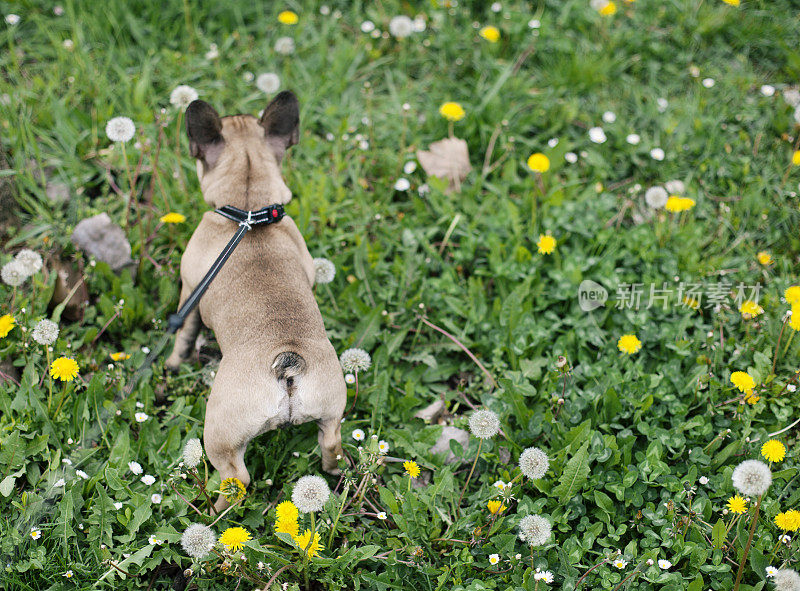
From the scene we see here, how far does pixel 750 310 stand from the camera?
4.08 m

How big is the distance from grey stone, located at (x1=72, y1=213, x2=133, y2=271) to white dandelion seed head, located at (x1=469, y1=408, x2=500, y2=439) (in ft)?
8.41

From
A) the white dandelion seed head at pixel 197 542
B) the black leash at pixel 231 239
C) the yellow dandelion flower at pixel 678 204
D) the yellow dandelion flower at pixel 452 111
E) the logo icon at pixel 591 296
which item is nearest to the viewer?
the white dandelion seed head at pixel 197 542

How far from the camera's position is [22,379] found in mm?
3674

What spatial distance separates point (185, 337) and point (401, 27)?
136 inches

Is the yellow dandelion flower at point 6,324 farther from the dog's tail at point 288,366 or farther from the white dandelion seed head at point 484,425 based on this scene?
the white dandelion seed head at point 484,425

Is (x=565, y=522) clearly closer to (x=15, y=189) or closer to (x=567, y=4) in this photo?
(x=15, y=189)

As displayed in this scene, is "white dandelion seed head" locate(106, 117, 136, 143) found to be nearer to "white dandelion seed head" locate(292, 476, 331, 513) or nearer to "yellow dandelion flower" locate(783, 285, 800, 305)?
"white dandelion seed head" locate(292, 476, 331, 513)

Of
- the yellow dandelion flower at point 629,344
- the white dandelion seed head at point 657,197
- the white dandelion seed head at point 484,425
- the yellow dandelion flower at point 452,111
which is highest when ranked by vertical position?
the yellow dandelion flower at point 452,111

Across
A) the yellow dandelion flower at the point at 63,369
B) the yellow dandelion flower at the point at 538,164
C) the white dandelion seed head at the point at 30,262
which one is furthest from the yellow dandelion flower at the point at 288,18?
the yellow dandelion flower at the point at 63,369

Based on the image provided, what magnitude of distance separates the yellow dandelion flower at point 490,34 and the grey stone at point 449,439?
357cm

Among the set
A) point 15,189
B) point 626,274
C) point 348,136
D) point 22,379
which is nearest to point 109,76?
point 15,189

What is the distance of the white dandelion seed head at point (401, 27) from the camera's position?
19.4 feet

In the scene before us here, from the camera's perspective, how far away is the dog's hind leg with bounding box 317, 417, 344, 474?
10.6 feet

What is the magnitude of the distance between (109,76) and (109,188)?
125cm
